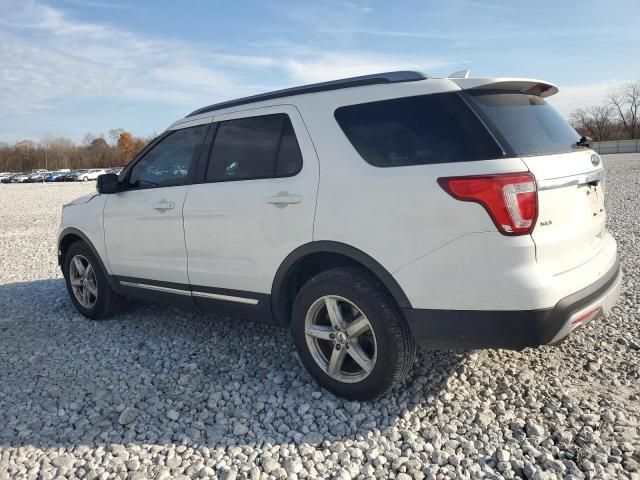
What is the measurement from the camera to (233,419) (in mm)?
3148

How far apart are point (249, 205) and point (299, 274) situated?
1.94 feet

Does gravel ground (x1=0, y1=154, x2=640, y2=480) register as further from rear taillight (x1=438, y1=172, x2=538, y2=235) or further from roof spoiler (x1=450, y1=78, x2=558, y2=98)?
roof spoiler (x1=450, y1=78, x2=558, y2=98)

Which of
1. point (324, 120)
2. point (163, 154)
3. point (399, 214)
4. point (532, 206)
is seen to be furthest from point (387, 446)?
point (163, 154)

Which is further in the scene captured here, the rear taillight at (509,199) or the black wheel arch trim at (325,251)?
the black wheel arch trim at (325,251)

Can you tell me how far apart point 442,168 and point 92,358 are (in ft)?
10.4

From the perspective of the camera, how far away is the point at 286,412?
3213mm

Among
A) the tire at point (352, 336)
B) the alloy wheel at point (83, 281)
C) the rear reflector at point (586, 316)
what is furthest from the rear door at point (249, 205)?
the alloy wheel at point (83, 281)

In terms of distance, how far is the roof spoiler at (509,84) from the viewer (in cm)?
293

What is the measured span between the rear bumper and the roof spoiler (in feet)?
4.09

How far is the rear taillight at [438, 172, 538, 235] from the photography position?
261 centimetres

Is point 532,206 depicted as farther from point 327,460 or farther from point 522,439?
point 327,460

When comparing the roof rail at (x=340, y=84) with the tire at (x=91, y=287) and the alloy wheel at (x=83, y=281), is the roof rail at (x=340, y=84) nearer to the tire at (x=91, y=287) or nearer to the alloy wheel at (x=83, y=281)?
the tire at (x=91, y=287)

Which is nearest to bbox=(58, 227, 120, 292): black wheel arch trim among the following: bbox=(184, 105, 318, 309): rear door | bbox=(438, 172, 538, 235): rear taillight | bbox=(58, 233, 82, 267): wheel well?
bbox=(58, 233, 82, 267): wheel well

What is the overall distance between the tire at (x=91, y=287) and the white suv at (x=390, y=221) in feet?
3.95
